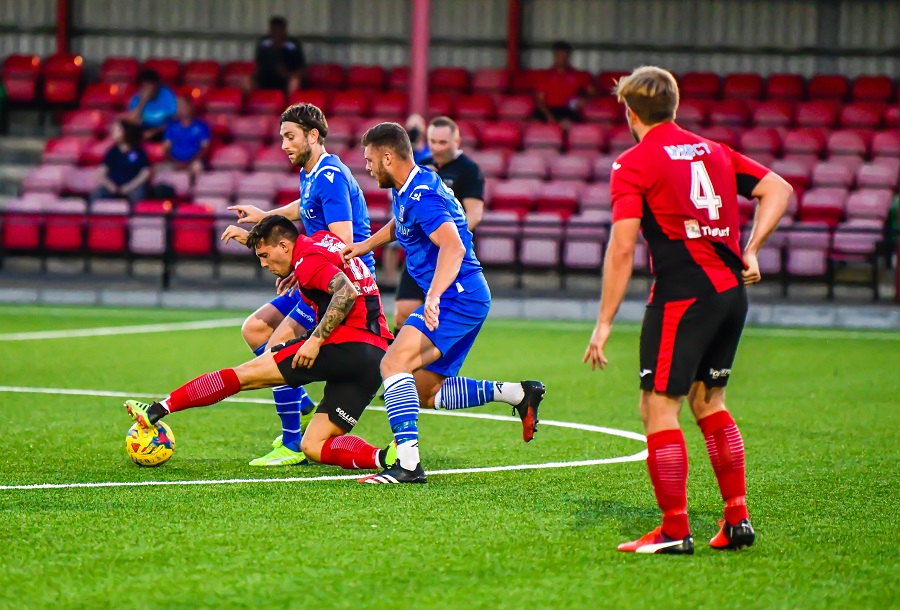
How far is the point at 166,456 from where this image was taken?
7238 mm

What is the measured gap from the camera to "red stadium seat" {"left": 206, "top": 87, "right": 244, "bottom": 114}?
2339 centimetres

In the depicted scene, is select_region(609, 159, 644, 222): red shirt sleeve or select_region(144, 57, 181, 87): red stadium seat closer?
select_region(609, 159, 644, 222): red shirt sleeve

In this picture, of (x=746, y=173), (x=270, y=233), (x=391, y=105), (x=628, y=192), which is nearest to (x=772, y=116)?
(x=391, y=105)

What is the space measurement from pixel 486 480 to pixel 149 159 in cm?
1530

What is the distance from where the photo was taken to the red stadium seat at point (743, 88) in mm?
23266

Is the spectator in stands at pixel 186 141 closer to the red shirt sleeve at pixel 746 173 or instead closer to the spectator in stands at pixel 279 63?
the spectator in stands at pixel 279 63

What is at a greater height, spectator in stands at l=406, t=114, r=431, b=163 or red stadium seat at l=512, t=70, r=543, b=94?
red stadium seat at l=512, t=70, r=543, b=94

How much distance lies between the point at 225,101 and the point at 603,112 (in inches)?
259

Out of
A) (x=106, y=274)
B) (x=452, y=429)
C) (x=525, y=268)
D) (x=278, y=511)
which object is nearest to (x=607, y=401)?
(x=452, y=429)

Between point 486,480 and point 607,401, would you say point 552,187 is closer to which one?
point 607,401

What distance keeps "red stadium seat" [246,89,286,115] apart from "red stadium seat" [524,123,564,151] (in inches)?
181

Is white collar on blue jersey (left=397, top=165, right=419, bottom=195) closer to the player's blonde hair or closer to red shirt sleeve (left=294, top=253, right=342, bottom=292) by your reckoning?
red shirt sleeve (left=294, top=253, right=342, bottom=292)

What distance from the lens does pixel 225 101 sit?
925 inches

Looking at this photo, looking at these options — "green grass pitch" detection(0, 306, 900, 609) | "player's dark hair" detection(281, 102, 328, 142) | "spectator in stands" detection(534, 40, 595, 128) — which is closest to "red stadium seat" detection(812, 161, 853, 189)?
"spectator in stands" detection(534, 40, 595, 128)
